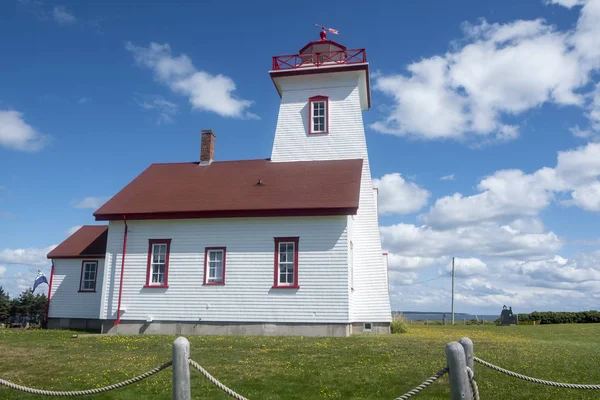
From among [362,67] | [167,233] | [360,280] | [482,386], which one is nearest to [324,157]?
[362,67]

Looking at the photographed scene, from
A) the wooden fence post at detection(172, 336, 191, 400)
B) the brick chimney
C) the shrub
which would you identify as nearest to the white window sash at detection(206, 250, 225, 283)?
the brick chimney

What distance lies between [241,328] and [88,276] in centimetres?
1001

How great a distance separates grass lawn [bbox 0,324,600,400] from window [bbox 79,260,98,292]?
27.0ft

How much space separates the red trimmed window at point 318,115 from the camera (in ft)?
78.5

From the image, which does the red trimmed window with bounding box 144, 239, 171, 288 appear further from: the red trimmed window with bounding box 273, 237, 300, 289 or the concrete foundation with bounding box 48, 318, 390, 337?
the red trimmed window with bounding box 273, 237, 300, 289

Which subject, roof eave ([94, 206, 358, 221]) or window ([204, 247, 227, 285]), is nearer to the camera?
roof eave ([94, 206, 358, 221])

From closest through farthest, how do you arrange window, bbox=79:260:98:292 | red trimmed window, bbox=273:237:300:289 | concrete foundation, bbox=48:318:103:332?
red trimmed window, bbox=273:237:300:289, concrete foundation, bbox=48:318:103:332, window, bbox=79:260:98:292

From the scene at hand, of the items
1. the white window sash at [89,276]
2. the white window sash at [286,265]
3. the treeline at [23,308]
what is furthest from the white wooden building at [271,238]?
the treeline at [23,308]

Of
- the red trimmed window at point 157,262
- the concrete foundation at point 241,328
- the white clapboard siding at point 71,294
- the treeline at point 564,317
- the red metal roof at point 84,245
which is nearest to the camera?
the concrete foundation at point 241,328

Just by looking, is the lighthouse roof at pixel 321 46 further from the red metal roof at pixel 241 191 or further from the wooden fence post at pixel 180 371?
the wooden fence post at pixel 180 371

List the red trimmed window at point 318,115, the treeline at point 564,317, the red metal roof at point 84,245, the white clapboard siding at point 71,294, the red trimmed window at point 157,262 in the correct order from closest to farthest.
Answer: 1. the red trimmed window at point 157,262
2. the red trimmed window at point 318,115
3. the white clapboard siding at point 71,294
4. the red metal roof at point 84,245
5. the treeline at point 564,317

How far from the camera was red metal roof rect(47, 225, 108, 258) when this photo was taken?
2512 centimetres

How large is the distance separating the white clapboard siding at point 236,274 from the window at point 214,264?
167mm

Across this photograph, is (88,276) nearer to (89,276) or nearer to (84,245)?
(89,276)
